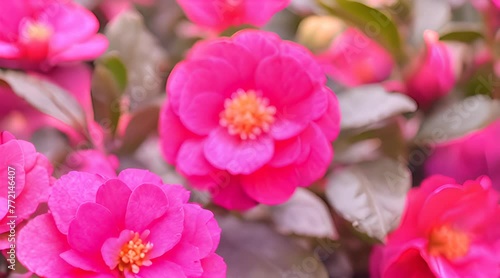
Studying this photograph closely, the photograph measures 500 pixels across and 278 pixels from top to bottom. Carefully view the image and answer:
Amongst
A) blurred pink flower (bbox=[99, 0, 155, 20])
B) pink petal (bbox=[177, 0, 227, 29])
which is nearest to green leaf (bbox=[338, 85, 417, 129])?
pink petal (bbox=[177, 0, 227, 29])

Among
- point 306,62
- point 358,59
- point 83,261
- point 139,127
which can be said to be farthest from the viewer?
point 358,59

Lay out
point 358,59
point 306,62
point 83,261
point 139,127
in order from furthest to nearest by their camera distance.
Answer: point 358,59
point 139,127
point 306,62
point 83,261

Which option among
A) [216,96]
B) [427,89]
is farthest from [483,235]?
[216,96]

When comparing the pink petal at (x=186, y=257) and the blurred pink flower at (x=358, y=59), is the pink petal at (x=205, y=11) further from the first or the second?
the pink petal at (x=186, y=257)

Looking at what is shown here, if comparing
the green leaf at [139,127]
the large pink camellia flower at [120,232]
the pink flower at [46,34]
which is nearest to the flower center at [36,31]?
the pink flower at [46,34]

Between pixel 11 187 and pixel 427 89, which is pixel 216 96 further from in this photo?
pixel 427 89

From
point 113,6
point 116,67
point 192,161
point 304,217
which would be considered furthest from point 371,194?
point 113,6

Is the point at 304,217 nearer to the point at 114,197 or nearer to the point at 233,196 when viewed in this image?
the point at 233,196
